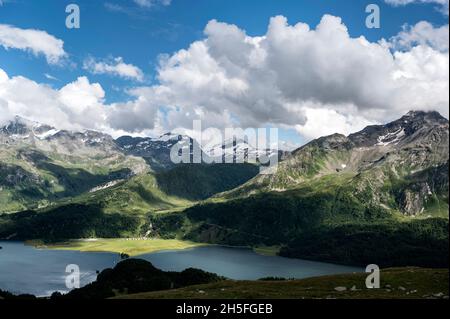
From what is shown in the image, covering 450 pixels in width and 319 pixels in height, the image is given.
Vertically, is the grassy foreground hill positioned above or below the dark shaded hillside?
above

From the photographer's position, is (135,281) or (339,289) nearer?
(339,289)

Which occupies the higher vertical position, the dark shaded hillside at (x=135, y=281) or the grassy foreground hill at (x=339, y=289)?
the grassy foreground hill at (x=339, y=289)

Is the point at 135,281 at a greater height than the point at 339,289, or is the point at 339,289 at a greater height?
the point at 339,289

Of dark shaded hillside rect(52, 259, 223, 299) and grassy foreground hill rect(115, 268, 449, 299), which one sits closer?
grassy foreground hill rect(115, 268, 449, 299)

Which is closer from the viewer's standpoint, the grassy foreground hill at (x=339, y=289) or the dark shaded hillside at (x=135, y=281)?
the grassy foreground hill at (x=339, y=289)
